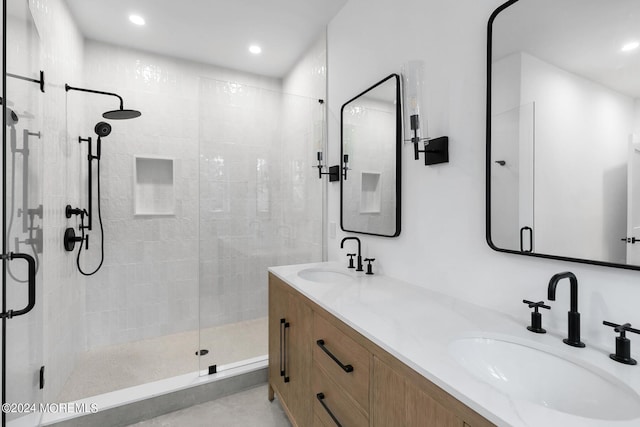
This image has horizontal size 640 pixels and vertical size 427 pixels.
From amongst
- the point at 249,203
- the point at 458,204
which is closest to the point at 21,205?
the point at 249,203

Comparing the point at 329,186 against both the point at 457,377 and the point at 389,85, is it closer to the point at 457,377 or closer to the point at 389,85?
the point at 389,85

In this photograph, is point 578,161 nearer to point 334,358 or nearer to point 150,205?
point 334,358

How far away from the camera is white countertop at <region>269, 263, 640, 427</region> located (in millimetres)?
571

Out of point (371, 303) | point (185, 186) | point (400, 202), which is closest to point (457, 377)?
point (371, 303)

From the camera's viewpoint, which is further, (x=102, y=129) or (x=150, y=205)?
(x=150, y=205)

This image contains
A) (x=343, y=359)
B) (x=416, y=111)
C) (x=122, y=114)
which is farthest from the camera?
(x=122, y=114)

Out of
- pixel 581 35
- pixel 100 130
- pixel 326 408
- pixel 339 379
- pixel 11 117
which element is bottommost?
pixel 326 408

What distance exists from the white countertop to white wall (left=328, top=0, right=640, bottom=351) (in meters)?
0.08

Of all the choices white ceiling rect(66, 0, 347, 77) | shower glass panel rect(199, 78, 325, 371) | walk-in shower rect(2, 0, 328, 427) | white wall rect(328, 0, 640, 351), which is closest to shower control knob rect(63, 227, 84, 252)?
walk-in shower rect(2, 0, 328, 427)

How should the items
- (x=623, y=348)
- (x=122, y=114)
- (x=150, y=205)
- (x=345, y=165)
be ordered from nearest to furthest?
(x=623, y=348)
(x=345, y=165)
(x=122, y=114)
(x=150, y=205)

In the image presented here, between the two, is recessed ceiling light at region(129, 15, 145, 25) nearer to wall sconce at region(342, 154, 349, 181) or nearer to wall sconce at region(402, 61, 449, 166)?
wall sconce at region(342, 154, 349, 181)

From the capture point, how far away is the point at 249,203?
2.33m

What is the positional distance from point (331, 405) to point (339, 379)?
0.16m

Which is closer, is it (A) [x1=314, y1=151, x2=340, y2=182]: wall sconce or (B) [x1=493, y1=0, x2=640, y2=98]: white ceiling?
(B) [x1=493, y1=0, x2=640, y2=98]: white ceiling
